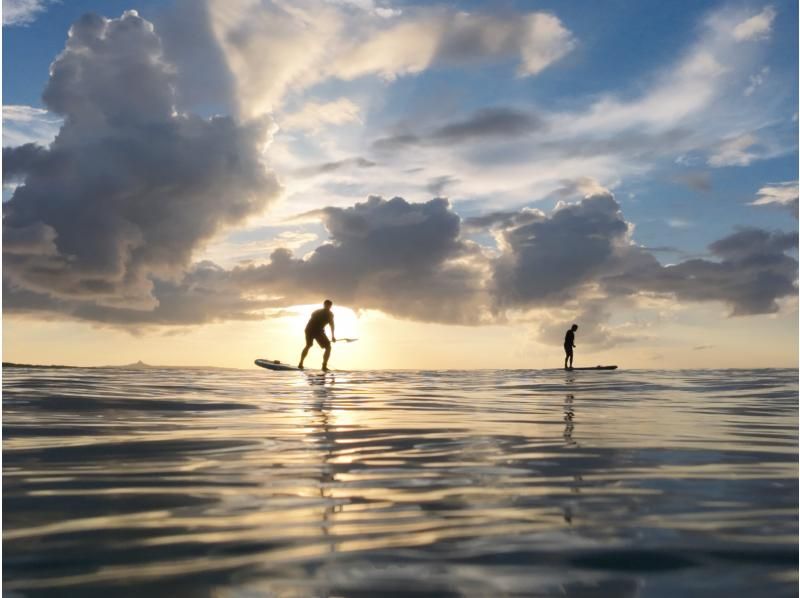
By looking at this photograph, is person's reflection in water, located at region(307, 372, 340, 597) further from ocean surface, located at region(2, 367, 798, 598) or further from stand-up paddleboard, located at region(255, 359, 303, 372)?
stand-up paddleboard, located at region(255, 359, 303, 372)

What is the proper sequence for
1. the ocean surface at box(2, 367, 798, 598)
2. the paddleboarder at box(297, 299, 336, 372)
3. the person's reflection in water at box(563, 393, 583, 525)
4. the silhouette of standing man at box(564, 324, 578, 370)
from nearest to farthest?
the ocean surface at box(2, 367, 798, 598) → the person's reflection in water at box(563, 393, 583, 525) → the paddleboarder at box(297, 299, 336, 372) → the silhouette of standing man at box(564, 324, 578, 370)

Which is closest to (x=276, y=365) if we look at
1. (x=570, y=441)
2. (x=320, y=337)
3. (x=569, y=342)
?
(x=320, y=337)

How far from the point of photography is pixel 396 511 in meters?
2.89

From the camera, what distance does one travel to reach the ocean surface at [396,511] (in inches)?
79.8

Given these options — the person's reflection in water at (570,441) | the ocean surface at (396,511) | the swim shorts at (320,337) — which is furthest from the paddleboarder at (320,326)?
the ocean surface at (396,511)

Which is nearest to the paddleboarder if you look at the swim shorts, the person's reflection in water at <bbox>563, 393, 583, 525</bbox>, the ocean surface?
the swim shorts

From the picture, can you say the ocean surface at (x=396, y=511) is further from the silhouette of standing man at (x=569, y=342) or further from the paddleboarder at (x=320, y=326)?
the silhouette of standing man at (x=569, y=342)

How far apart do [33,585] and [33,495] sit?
4.62 ft

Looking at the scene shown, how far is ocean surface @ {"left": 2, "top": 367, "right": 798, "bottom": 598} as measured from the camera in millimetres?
2027

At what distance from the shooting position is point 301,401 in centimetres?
952

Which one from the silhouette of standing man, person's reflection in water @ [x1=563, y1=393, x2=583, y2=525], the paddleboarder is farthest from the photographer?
the silhouette of standing man

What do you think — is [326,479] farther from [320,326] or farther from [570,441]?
[320,326]

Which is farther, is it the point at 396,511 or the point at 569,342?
the point at 569,342

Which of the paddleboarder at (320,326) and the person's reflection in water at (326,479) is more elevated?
the paddleboarder at (320,326)
